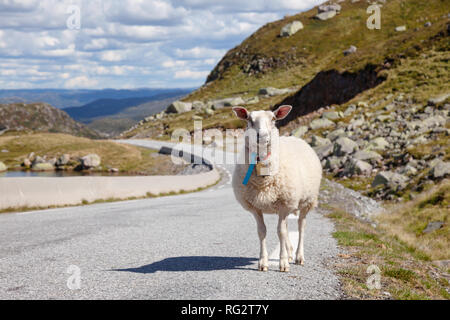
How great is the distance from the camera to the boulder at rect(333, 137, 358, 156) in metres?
35.9

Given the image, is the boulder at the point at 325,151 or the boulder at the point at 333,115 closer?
the boulder at the point at 325,151

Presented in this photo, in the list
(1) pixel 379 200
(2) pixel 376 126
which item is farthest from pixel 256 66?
(1) pixel 379 200

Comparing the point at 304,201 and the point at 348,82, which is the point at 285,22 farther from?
the point at 304,201

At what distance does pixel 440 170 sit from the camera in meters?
23.4

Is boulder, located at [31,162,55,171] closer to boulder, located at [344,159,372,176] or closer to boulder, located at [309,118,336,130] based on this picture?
boulder, located at [309,118,336,130]

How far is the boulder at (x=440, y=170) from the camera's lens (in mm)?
23166

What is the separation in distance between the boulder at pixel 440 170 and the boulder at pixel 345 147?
11.8m

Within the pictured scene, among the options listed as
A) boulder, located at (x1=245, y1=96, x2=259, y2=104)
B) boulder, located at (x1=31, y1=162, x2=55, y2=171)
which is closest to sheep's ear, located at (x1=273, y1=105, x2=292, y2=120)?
boulder, located at (x1=31, y1=162, x2=55, y2=171)

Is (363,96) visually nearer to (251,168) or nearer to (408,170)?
(408,170)

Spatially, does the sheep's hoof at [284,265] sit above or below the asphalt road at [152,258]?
above

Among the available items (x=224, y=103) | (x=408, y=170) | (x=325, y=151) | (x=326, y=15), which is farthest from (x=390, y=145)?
(x=326, y=15)

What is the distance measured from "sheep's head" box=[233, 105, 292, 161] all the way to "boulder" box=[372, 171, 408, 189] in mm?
19231
